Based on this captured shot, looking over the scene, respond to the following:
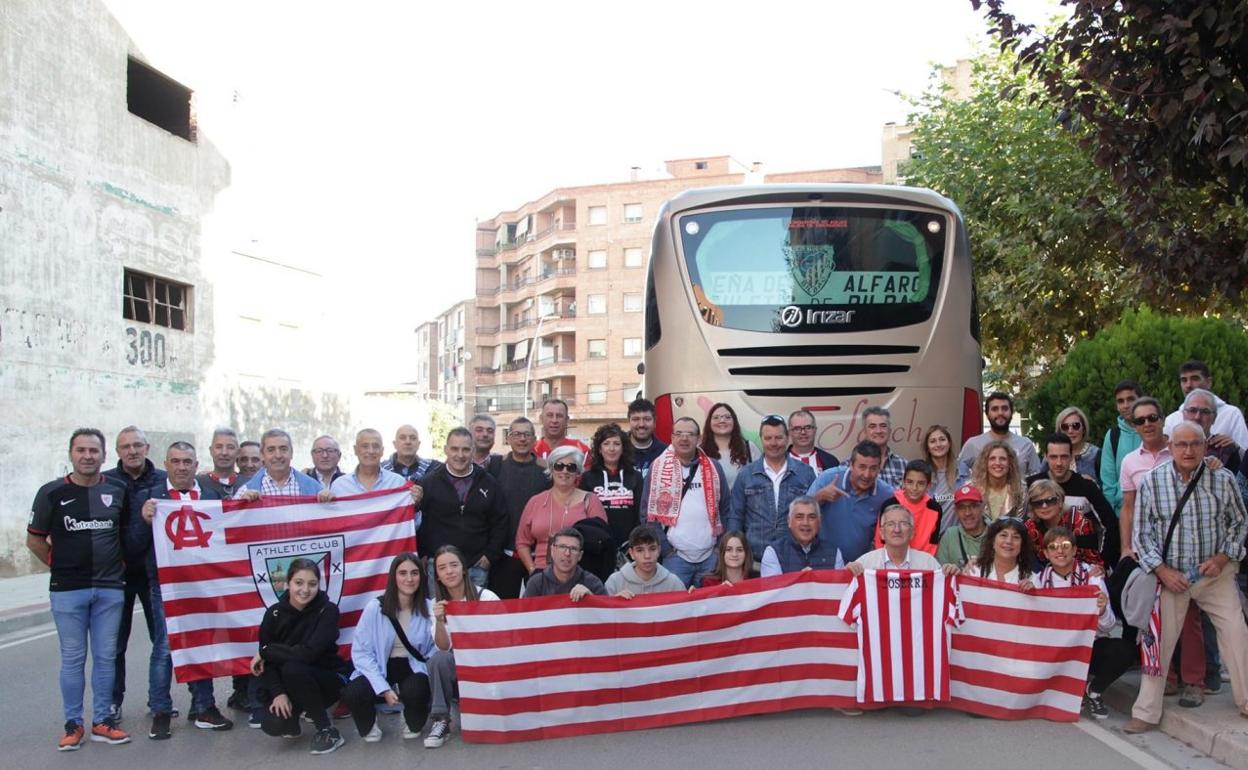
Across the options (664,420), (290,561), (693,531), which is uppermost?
(664,420)

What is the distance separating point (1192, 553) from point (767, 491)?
8.98 feet

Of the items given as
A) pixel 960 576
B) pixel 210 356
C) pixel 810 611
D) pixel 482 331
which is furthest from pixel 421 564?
pixel 482 331

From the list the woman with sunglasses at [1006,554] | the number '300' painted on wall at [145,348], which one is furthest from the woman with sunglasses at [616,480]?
the number '300' painted on wall at [145,348]

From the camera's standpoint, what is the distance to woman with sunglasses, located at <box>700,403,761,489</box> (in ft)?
31.2

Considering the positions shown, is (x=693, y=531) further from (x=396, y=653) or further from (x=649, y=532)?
(x=396, y=653)

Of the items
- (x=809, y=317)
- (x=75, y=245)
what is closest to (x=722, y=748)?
(x=809, y=317)

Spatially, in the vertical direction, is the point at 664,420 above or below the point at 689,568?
above

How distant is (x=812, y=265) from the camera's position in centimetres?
1106

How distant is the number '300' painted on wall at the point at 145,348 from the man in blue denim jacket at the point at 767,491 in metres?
16.1

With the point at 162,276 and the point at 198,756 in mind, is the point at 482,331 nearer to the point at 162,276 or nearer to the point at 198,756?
the point at 162,276

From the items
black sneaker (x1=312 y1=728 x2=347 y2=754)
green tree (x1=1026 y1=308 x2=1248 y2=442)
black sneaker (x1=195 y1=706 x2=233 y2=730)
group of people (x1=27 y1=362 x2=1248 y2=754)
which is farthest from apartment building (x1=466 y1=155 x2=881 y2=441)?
black sneaker (x1=312 y1=728 x2=347 y2=754)

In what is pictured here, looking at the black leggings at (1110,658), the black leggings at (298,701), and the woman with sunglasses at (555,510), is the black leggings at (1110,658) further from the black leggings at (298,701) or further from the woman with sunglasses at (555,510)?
the black leggings at (298,701)

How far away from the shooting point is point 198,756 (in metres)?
7.08

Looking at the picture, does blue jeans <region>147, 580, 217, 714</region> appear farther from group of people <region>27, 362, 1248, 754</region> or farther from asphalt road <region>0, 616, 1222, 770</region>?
asphalt road <region>0, 616, 1222, 770</region>
